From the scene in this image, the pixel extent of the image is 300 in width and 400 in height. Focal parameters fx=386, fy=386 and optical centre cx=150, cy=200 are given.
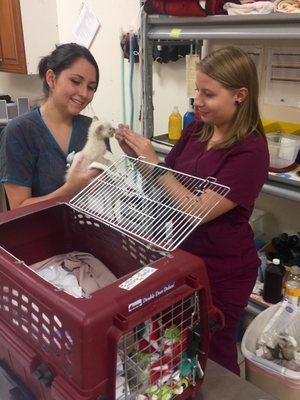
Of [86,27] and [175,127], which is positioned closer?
[175,127]

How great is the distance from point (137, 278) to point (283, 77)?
153 centimetres

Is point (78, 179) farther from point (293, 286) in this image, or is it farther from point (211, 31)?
point (293, 286)

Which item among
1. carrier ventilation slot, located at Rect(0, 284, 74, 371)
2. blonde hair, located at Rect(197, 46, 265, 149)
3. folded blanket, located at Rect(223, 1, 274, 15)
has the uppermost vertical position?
folded blanket, located at Rect(223, 1, 274, 15)

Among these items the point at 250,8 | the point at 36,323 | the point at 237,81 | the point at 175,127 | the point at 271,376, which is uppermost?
the point at 250,8

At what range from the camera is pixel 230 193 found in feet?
3.22

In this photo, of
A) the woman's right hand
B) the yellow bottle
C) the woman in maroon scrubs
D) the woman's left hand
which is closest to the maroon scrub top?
the woman in maroon scrubs

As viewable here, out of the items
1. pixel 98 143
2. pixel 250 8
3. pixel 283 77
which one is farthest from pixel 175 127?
pixel 98 143

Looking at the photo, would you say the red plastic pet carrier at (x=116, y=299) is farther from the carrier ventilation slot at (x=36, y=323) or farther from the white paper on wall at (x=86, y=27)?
the white paper on wall at (x=86, y=27)

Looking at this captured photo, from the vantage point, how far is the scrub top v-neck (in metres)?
1.20

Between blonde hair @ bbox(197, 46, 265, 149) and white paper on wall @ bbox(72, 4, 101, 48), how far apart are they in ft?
6.08

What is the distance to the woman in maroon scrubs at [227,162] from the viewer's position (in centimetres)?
101

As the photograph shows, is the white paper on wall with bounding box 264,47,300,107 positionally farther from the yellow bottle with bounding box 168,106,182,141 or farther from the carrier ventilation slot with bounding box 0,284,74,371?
the carrier ventilation slot with bounding box 0,284,74,371

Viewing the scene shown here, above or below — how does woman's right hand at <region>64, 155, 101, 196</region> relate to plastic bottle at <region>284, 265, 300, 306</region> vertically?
above

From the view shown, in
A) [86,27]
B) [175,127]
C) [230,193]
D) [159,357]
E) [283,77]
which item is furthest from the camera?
[86,27]
